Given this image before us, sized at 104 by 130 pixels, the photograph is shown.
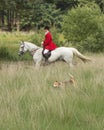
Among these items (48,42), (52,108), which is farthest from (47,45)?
(52,108)

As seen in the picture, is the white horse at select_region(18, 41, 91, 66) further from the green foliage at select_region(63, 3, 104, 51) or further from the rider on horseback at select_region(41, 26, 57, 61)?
the green foliage at select_region(63, 3, 104, 51)

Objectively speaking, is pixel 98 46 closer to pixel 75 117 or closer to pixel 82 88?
pixel 82 88

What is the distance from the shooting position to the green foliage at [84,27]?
85.4 feet

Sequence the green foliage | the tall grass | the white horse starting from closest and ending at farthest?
1. the tall grass
2. the white horse
3. the green foliage

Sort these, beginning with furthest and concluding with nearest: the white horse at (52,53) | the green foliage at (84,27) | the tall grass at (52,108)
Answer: the green foliage at (84,27)
the white horse at (52,53)
the tall grass at (52,108)

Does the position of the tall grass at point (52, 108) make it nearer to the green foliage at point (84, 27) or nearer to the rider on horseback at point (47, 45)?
the rider on horseback at point (47, 45)

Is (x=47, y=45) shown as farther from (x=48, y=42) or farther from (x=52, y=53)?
(x=52, y=53)

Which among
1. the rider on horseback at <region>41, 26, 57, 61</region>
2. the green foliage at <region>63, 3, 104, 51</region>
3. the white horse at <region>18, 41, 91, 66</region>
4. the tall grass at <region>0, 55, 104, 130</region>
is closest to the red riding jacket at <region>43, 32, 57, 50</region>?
the rider on horseback at <region>41, 26, 57, 61</region>

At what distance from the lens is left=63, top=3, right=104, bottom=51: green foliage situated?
85.4ft

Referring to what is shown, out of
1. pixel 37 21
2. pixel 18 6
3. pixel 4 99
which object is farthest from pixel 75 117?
pixel 37 21

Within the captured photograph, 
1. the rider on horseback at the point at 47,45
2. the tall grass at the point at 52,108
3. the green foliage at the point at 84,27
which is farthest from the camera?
the green foliage at the point at 84,27

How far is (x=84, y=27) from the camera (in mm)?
26469

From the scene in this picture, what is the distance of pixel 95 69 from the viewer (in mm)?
12867

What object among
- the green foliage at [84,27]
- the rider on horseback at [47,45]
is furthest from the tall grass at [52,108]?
the green foliage at [84,27]
